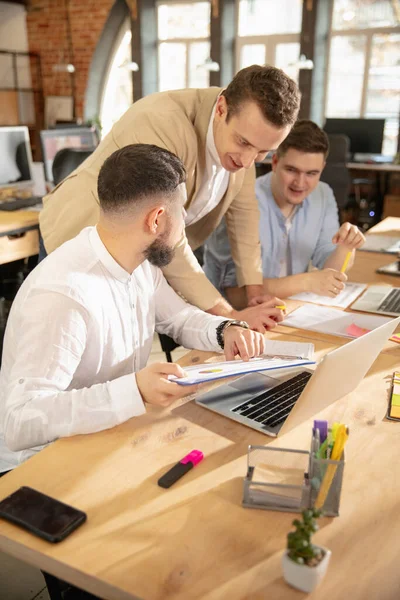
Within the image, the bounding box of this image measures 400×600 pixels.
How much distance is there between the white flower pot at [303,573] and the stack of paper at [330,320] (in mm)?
953

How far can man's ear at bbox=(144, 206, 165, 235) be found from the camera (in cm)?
122

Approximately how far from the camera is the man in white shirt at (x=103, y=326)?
1.03m

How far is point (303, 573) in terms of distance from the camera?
0.68m

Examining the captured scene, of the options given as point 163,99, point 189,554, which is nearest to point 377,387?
point 189,554

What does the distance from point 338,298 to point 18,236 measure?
2080mm

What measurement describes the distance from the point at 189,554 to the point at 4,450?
0.69m

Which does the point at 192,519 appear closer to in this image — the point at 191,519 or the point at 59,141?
the point at 191,519

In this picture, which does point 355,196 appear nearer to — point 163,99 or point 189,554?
point 163,99

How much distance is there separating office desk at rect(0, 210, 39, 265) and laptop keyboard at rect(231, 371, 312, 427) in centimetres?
238

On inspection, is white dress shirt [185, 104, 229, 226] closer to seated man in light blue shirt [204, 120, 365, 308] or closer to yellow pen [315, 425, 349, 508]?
seated man in light blue shirt [204, 120, 365, 308]

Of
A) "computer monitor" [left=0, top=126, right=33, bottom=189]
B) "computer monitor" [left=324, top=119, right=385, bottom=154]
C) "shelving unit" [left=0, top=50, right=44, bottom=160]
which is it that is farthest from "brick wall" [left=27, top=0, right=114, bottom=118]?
"computer monitor" [left=0, top=126, right=33, bottom=189]

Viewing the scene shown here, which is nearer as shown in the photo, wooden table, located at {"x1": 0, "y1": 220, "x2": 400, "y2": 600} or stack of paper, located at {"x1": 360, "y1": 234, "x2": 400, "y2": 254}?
wooden table, located at {"x1": 0, "y1": 220, "x2": 400, "y2": 600}

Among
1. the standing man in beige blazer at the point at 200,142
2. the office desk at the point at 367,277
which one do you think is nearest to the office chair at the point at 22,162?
the standing man in beige blazer at the point at 200,142

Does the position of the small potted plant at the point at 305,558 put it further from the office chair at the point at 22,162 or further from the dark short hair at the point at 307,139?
the office chair at the point at 22,162
